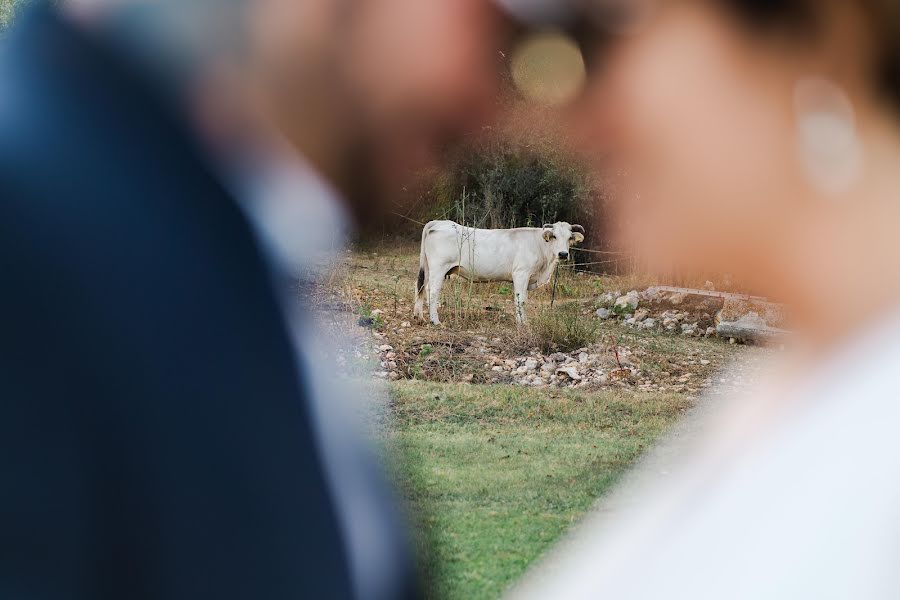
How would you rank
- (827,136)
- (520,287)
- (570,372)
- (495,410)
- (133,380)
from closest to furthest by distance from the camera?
(133,380), (827,136), (495,410), (570,372), (520,287)

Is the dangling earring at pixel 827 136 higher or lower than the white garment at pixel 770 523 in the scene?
higher

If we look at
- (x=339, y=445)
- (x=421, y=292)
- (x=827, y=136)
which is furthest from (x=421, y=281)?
(x=339, y=445)

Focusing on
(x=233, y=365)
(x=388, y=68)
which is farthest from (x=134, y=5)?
(x=388, y=68)

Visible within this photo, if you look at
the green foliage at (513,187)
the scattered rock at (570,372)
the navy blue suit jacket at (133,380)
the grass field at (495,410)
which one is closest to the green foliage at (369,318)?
the grass field at (495,410)

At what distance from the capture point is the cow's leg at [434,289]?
260 cm

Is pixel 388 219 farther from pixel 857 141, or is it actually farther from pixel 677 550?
pixel 677 550

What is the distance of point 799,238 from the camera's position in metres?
2.01

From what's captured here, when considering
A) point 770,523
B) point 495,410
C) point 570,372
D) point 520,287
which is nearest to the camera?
point 770,523

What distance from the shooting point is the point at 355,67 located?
173cm

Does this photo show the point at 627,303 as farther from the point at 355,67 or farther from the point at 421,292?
the point at 355,67

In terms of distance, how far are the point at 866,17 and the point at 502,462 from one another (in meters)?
0.91

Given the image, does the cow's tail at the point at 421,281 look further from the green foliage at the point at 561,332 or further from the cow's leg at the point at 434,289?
the green foliage at the point at 561,332

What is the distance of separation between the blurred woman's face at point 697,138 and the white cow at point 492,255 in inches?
9.3

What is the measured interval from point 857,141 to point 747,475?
2.36 feet
